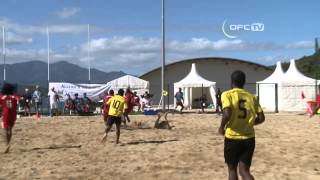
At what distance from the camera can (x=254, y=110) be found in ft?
25.3

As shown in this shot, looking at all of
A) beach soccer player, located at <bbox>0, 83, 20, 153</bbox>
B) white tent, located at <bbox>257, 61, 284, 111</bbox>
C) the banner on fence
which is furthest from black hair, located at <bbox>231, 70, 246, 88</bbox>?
white tent, located at <bbox>257, 61, 284, 111</bbox>

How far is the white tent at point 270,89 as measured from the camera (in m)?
39.8

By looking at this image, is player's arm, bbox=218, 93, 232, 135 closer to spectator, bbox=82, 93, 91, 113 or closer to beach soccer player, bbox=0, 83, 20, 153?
beach soccer player, bbox=0, 83, 20, 153

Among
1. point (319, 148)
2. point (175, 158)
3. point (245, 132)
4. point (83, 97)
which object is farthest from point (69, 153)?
point (83, 97)

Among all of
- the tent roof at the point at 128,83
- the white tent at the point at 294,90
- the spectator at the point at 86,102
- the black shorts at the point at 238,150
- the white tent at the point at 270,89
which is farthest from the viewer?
the tent roof at the point at 128,83

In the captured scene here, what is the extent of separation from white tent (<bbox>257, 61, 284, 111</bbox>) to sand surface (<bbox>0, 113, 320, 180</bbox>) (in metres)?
20.4

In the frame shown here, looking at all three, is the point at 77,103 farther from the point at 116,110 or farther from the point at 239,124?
the point at 239,124

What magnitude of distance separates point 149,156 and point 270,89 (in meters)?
28.8

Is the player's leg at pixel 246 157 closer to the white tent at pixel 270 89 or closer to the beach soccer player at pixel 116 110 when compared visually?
the beach soccer player at pixel 116 110

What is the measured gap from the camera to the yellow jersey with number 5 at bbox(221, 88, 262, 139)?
7.59 m

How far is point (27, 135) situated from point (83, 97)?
1683 centimetres

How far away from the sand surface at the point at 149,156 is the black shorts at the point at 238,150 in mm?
2792

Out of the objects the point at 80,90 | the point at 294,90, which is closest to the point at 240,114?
the point at 80,90

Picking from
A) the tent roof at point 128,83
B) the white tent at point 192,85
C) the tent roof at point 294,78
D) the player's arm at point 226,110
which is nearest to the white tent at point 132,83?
the tent roof at point 128,83
